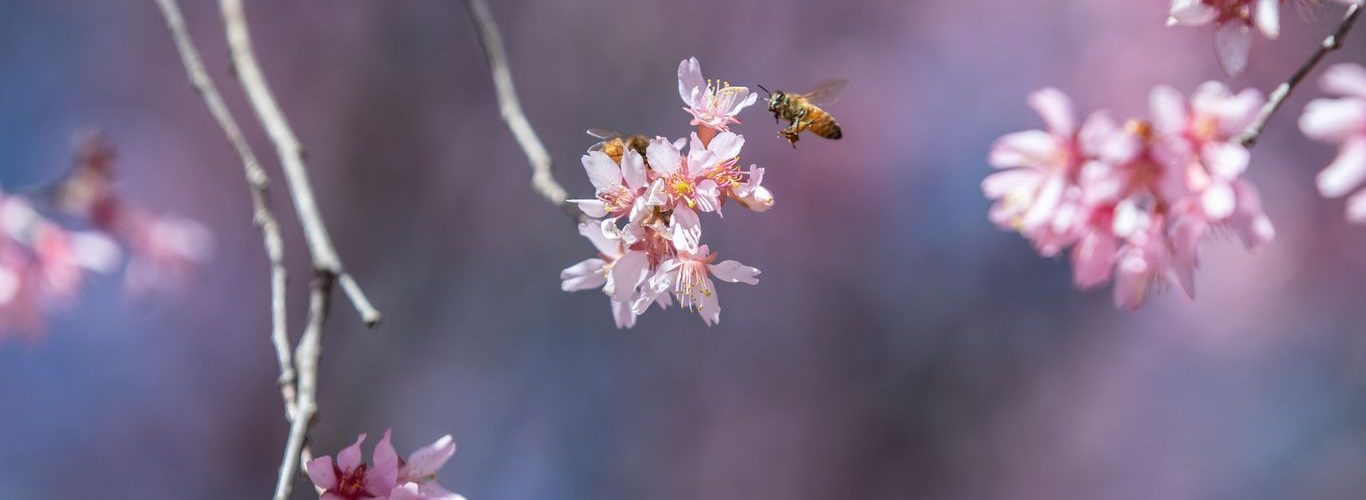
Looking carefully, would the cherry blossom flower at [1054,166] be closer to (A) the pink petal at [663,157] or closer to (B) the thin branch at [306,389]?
(A) the pink petal at [663,157]

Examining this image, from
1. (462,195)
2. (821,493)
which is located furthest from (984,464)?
(462,195)

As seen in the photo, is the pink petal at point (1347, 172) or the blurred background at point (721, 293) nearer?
the pink petal at point (1347, 172)

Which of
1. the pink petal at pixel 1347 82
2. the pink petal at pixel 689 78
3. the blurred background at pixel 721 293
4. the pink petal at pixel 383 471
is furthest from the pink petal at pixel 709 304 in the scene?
the blurred background at pixel 721 293

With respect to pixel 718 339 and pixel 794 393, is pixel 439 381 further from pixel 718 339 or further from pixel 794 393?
pixel 794 393

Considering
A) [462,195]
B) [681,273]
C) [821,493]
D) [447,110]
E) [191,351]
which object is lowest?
[681,273]

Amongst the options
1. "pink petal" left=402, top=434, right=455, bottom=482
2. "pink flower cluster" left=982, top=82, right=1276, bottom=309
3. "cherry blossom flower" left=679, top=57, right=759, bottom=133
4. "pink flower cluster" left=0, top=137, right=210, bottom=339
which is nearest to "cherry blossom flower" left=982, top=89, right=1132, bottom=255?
"pink flower cluster" left=982, top=82, right=1276, bottom=309

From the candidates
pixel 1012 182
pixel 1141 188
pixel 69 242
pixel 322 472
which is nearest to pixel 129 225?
pixel 69 242
